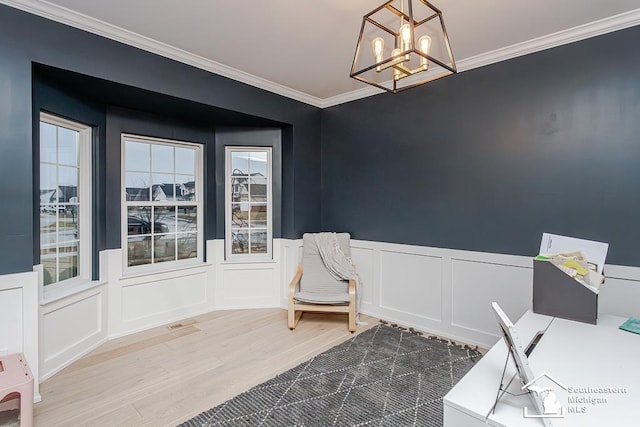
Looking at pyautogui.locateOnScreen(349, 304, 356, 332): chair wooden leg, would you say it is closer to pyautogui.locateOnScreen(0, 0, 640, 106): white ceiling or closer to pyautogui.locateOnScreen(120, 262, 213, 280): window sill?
pyautogui.locateOnScreen(120, 262, 213, 280): window sill

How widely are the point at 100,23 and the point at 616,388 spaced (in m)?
3.66

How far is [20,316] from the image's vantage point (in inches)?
86.9

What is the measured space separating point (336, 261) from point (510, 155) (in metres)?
2.07

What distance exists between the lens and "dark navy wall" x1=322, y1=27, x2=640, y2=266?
8.00 ft

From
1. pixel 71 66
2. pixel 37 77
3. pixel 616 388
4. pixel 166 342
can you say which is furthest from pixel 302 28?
pixel 166 342

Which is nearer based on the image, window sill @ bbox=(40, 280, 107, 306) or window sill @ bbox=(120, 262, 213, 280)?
window sill @ bbox=(40, 280, 107, 306)

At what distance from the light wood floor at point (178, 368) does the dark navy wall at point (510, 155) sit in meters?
1.49

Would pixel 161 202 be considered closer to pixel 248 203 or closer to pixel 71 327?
pixel 248 203

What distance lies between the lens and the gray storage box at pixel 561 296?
1.83m

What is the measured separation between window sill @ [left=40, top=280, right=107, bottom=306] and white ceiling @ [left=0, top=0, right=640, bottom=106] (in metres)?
2.10

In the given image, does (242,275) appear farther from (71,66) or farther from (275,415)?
(71,66)

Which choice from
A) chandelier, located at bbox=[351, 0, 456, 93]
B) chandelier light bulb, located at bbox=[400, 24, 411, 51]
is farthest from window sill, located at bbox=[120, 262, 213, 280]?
chandelier light bulb, located at bbox=[400, 24, 411, 51]

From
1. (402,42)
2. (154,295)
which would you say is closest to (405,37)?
(402,42)

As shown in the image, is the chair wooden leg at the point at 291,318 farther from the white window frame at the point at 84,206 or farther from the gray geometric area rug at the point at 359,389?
the white window frame at the point at 84,206
